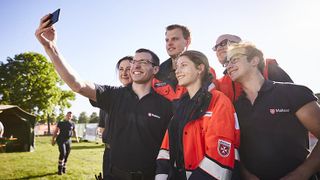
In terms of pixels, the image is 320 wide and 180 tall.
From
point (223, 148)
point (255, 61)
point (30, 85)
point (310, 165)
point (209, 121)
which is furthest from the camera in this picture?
point (30, 85)

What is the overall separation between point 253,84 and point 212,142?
3.53 feet

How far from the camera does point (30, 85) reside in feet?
136

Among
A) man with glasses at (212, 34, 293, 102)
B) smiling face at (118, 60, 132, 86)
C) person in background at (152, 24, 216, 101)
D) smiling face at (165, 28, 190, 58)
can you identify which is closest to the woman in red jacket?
man with glasses at (212, 34, 293, 102)

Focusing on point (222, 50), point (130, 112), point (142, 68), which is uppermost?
point (222, 50)

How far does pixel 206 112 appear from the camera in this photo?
8.14 feet

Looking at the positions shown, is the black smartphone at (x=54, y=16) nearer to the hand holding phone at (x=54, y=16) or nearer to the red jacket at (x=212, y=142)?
the hand holding phone at (x=54, y=16)

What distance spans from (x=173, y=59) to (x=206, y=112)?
2256 millimetres

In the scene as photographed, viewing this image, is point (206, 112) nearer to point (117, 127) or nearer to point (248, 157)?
point (248, 157)

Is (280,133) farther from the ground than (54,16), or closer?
closer

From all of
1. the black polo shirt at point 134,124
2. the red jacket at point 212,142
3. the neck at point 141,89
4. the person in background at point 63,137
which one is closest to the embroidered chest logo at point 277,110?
the red jacket at point 212,142

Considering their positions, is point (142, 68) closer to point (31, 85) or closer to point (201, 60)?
point (201, 60)

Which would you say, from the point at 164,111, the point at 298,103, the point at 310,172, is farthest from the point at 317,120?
the point at 164,111

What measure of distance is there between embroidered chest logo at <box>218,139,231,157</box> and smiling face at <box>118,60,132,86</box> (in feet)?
10.8

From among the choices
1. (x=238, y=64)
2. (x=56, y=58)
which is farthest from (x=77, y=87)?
(x=238, y=64)
